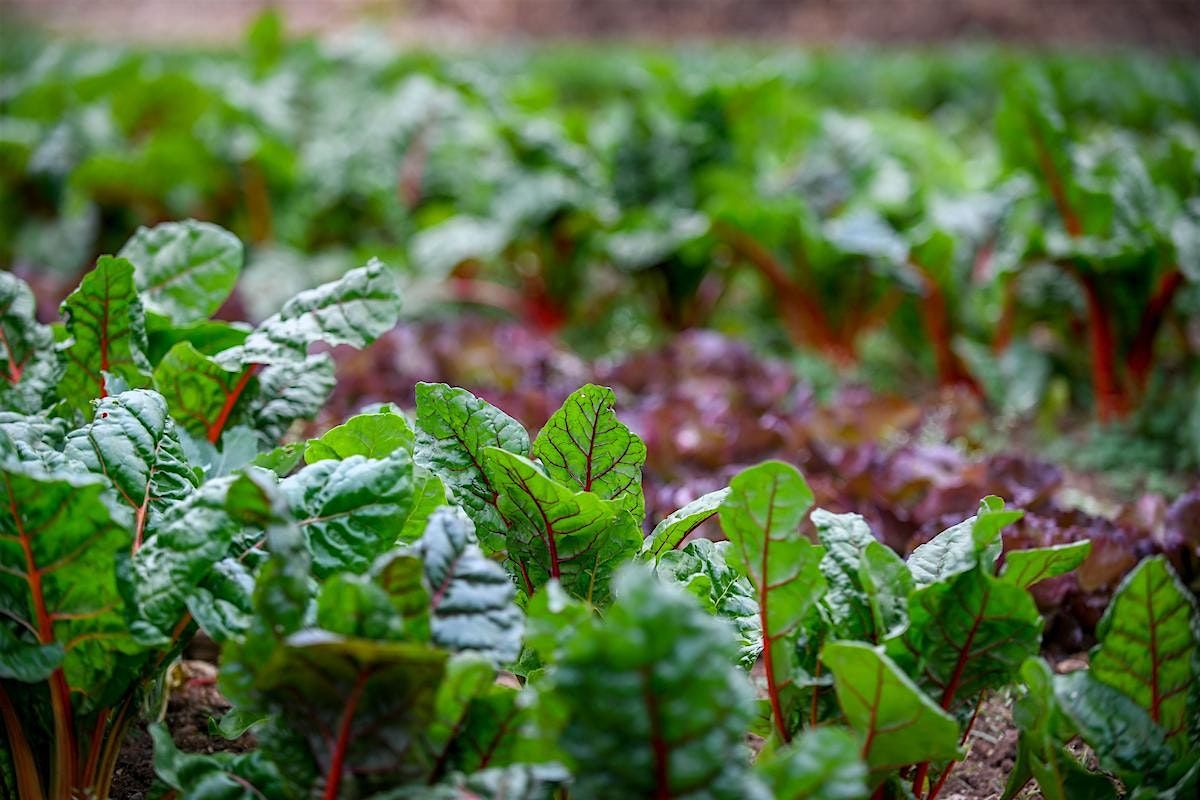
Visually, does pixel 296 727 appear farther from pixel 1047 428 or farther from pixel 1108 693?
pixel 1047 428

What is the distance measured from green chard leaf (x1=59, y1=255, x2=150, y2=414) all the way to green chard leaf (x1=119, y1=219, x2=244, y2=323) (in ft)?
0.66

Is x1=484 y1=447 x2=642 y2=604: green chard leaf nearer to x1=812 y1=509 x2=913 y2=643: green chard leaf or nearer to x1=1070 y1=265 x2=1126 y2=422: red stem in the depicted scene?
x1=812 y1=509 x2=913 y2=643: green chard leaf

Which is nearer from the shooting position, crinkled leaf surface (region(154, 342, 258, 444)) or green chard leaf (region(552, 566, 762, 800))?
green chard leaf (region(552, 566, 762, 800))

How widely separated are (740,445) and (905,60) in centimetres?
740

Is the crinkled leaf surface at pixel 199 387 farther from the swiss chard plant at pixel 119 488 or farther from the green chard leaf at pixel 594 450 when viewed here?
the green chard leaf at pixel 594 450

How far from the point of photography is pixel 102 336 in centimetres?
145

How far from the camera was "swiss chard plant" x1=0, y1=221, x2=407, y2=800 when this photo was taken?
107cm

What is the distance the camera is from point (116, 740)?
1223 mm

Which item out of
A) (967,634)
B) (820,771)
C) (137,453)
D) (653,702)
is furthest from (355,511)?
(967,634)

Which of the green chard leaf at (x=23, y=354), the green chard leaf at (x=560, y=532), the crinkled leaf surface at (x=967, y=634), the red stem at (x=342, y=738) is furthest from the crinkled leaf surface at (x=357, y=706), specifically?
the green chard leaf at (x=23, y=354)

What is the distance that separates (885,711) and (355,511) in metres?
0.57

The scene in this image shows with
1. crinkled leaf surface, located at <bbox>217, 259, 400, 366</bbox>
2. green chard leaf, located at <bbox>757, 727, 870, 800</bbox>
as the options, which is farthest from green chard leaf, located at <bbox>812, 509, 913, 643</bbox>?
crinkled leaf surface, located at <bbox>217, 259, 400, 366</bbox>

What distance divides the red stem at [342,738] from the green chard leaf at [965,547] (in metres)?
0.59

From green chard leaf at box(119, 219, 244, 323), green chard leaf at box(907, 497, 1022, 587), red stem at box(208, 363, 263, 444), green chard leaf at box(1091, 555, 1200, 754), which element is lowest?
green chard leaf at box(1091, 555, 1200, 754)
